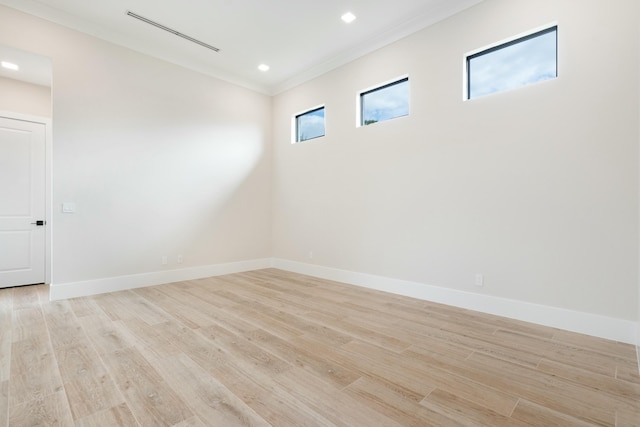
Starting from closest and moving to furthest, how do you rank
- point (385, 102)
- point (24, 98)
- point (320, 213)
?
point (385, 102) → point (24, 98) → point (320, 213)

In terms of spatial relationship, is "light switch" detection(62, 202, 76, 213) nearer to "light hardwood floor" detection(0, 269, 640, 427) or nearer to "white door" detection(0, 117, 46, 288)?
"light hardwood floor" detection(0, 269, 640, 427)

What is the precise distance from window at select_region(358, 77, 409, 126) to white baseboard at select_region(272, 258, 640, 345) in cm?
228

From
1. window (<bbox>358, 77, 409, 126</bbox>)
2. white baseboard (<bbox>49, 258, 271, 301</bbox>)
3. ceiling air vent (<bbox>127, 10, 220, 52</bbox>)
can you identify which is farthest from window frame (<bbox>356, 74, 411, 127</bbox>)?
white baseboard (<bbox>49, 258, 271, 301</bbox>)

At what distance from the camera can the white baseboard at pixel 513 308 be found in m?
2.49

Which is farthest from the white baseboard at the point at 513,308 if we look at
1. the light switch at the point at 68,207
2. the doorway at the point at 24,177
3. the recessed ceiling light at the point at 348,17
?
the doorway at the point at 24,177

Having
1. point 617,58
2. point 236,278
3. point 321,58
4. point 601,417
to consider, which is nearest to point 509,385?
point 601,417

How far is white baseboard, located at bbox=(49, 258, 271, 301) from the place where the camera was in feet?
12.1

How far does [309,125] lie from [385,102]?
5.40 ft

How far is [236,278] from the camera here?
486 centimetres

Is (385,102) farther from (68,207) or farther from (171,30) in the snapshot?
(68,207)

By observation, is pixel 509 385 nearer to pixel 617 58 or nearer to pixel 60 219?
pixel 617 58

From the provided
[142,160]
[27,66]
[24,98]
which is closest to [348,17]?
[142,160]

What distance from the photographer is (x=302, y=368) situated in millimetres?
2023

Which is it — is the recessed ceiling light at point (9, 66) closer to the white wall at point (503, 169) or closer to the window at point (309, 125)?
the window at point (309, 125)
